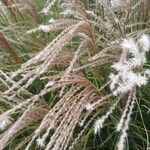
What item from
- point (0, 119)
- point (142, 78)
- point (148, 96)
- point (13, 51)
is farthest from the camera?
point (13, 51)

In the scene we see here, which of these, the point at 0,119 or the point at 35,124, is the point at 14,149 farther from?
the point at 0,119

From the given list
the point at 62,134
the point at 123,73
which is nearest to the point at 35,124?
the point at 62,134

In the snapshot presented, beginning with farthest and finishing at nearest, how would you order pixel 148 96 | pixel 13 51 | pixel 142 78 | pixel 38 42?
pixel 38 42, pixel 13 51, pixel 148 96, pixel 142 78

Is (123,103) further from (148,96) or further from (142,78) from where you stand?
(142,78)

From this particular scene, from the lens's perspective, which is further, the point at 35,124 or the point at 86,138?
the point at 35,124

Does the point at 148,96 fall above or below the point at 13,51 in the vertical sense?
below

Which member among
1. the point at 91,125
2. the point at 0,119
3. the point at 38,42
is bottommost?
the point at 91,125
